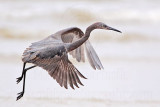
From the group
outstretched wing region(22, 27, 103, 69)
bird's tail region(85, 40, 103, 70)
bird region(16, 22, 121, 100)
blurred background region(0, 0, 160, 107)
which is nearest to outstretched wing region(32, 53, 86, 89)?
bird region(16, 22, 121, 100)

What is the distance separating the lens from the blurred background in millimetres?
7152

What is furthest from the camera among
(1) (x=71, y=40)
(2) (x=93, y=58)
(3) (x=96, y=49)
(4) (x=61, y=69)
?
(3) (x=96, y=49)

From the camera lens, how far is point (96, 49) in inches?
389

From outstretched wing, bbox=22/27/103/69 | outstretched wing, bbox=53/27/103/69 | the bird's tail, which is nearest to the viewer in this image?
outstretched wing, bbox=22/27/103/69

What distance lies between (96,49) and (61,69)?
13.7 ft

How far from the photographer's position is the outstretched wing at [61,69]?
5.64 metres

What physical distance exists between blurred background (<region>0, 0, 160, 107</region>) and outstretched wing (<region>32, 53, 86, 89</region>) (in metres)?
1.19

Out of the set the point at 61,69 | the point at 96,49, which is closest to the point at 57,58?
the point at 61,69

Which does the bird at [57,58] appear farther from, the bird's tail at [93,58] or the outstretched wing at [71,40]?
the bird's tail at [93,58]

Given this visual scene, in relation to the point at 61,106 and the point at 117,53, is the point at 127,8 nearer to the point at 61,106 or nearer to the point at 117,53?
the point at 117,53

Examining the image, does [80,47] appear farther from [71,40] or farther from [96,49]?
[96,49]

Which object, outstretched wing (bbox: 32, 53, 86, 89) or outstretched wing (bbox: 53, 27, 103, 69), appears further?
outstretched wing (bbox: 53, 27, 103, 69)

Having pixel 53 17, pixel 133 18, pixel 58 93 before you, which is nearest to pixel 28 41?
pixel 53 17

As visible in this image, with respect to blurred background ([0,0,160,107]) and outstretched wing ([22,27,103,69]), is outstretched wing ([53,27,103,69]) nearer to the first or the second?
outstretched wing ([22,27,103,69])
